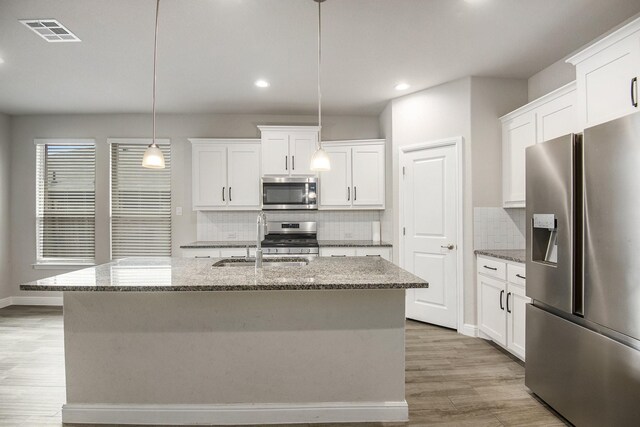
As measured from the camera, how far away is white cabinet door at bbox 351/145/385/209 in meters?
4.66

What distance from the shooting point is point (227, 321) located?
2145mm

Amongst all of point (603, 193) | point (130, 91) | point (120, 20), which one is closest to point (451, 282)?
point (603, 193)

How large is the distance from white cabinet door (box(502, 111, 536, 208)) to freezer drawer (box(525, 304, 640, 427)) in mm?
1410

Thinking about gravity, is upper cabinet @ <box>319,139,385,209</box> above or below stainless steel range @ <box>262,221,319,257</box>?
above

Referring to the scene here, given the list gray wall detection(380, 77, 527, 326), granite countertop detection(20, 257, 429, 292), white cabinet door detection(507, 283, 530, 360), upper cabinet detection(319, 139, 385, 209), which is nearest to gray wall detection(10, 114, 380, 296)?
upper cabinet detection(319, 139, 385, 209)

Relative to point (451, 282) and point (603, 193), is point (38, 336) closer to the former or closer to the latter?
point (451, 282)

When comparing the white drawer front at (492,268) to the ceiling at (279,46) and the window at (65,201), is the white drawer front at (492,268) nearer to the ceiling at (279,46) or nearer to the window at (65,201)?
the ceiling at (279,46)

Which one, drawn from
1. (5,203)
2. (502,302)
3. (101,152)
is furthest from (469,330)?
(5,203)

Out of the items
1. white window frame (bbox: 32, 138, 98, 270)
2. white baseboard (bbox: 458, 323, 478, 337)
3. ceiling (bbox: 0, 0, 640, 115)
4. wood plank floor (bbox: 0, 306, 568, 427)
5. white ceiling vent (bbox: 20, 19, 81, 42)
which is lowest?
wood plank floor (bbox: 0, 306, 568, 427)

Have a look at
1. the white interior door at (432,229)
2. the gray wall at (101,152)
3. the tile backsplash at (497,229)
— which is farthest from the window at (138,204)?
the tile backsplash at (497,229)

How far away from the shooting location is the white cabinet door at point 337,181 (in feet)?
15.4

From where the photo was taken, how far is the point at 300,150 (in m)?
4.68

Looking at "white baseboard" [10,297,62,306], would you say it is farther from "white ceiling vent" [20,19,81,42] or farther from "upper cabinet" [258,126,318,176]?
"white ceiling vent" [20,19,81,42]

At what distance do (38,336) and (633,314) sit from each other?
196 inches
